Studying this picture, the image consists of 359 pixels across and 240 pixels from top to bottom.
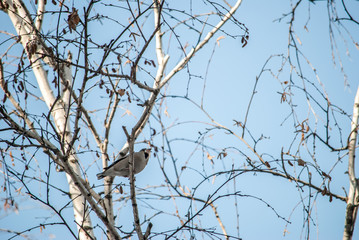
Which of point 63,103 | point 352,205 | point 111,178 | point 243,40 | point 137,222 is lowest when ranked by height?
point 137,222

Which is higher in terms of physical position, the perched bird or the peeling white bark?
the perched bird

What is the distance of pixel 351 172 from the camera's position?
265 cm


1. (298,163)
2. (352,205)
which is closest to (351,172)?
(352,205)

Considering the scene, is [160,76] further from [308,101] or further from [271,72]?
[308,101]

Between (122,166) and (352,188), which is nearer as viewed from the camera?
(352,188)

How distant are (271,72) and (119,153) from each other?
5.08 feet

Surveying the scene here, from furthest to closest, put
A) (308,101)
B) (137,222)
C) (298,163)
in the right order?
1. (308,101)
2. (298,163)
3. (137,222)

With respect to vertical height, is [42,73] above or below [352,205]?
above

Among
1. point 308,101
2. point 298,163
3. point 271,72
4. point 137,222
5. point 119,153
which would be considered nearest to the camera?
point 137,222

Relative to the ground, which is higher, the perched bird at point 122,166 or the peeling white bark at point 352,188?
the perched bird at point 122,166

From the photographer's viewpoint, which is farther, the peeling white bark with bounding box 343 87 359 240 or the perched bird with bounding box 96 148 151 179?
the perched bird with bounding box 96 148 151 179

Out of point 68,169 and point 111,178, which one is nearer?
point 68,169

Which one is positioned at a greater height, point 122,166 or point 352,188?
point 122,166

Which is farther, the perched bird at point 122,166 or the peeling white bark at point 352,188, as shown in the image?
the perched bird at point 122,166
